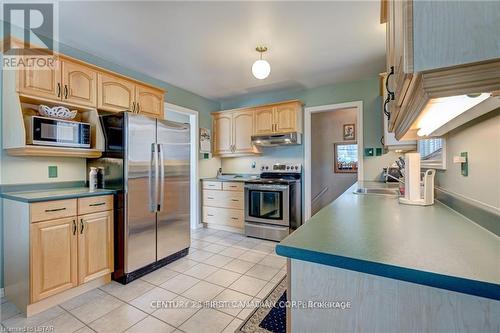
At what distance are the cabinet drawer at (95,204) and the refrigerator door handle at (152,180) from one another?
0.38 m

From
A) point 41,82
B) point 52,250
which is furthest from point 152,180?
point 41,82

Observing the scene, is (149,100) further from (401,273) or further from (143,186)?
(401,273)

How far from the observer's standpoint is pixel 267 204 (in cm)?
372

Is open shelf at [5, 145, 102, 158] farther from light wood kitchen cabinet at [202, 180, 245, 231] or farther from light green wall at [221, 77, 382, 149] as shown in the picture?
light green wall at [221, 77, 382, 149]

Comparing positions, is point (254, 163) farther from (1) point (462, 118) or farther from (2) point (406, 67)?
(2) point (406, 67)

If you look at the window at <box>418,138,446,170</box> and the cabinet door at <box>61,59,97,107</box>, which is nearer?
the window at <box>418,138,446,170</box>

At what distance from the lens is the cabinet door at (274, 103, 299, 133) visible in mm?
3852

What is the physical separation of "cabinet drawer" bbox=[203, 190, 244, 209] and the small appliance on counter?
2.75 meters

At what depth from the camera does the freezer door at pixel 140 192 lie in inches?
93.0

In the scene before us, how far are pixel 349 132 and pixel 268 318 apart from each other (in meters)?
4.35

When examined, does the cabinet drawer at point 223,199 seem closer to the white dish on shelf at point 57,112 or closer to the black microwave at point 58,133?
the black microwave at point 58,133

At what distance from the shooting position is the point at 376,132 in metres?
3.47

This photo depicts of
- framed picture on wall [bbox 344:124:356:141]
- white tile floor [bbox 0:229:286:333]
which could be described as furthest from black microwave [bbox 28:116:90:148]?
framed picture on wall [bbox 344:124:356:141]

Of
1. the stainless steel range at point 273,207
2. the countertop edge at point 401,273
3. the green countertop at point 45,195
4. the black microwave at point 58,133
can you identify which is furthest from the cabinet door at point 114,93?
the countertop edge at point 401,273
